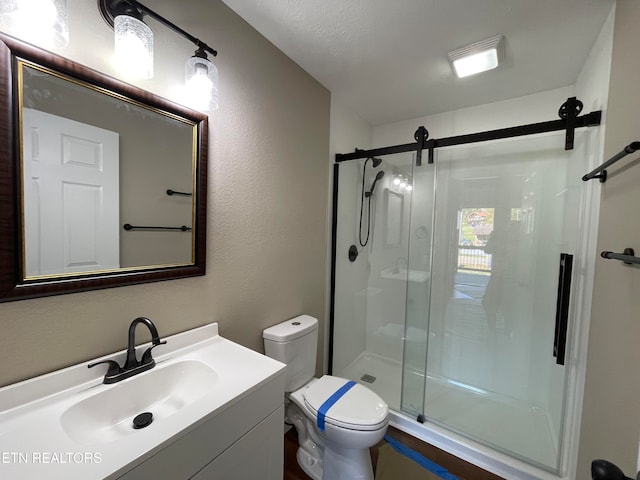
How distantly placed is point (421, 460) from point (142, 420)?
1.60 metres

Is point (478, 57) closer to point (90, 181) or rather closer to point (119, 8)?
point (119, 8)

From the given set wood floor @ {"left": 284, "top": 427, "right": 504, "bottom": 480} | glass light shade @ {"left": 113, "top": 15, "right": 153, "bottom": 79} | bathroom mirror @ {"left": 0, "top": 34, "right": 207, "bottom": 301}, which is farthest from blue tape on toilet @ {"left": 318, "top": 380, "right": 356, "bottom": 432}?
glass light shade @ {"left": 113, "top": 15, "right": 153, "bottom": 79}

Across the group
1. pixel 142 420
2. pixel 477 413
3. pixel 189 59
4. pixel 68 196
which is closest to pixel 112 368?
pixel 142 420

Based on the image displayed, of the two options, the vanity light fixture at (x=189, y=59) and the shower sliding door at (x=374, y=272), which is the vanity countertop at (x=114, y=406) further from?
the shower sliding door at (x=374, y=272)

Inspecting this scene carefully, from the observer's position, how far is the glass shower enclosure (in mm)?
1896

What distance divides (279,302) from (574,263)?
5.79 feet

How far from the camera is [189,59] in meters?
1.08

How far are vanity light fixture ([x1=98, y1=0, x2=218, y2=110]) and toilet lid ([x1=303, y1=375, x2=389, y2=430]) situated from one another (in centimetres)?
157

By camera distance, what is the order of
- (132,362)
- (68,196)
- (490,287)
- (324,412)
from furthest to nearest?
1. (490,287)
2. (324,412)
3. (132,362)
4. (68,196)

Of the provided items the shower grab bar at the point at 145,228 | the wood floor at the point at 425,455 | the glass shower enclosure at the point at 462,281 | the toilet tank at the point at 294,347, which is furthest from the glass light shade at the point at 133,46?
the wood floor at the point at 425,455

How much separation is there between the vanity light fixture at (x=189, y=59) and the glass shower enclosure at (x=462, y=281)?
4.10 ft

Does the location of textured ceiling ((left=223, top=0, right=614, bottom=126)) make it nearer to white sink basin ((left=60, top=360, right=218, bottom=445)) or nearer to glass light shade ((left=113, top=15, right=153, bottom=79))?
glass light shade ((left=113, top=15, right=153, bottom=79))

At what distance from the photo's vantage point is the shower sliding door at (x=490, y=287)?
187 centimetres

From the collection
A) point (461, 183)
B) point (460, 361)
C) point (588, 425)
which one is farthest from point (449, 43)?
point (460, 361)
